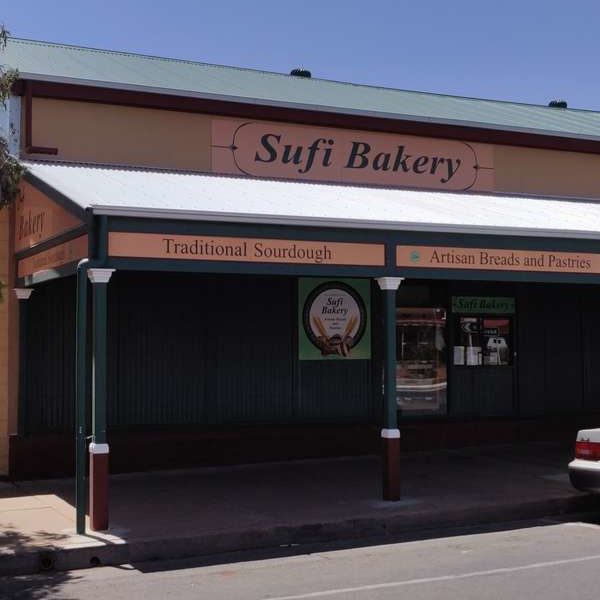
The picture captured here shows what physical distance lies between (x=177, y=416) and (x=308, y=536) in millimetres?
4383

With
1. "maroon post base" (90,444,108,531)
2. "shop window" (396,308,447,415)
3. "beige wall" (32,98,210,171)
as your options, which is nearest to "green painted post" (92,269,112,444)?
"maroon post base" (90,444,108,531)

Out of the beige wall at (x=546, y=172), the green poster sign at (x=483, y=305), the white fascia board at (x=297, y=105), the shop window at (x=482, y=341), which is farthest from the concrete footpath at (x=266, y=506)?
the white fascia board at (x=297, y=105)

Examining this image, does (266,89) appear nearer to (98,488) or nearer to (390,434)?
(390,434)

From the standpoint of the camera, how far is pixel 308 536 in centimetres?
911

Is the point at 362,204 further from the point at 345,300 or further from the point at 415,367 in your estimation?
the point at 415,367

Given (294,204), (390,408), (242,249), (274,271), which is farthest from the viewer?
(294,204)

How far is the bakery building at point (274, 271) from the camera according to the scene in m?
10.0

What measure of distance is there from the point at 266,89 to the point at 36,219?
5.84m

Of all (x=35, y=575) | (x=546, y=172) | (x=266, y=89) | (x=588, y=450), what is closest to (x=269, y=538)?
(x=35, y=575)

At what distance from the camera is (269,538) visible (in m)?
8.94

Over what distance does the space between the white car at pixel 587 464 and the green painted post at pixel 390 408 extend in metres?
1.95

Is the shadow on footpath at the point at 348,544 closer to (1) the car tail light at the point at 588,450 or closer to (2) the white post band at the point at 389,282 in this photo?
(1) the car tail light at the point at 588,450

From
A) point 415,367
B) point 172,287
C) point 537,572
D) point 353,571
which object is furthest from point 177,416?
point 537,572

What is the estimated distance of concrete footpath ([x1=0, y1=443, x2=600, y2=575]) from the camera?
8438mm
